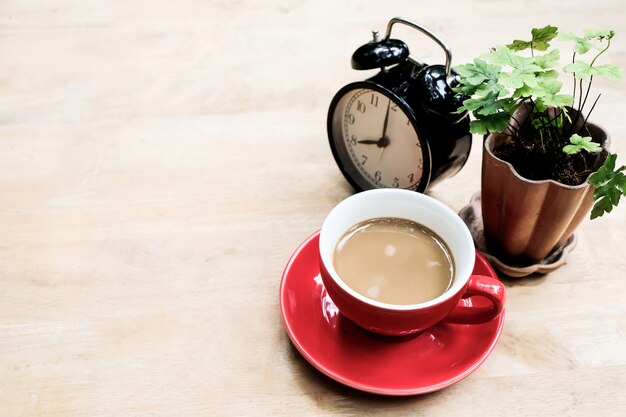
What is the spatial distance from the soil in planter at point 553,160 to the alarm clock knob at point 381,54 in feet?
0.64

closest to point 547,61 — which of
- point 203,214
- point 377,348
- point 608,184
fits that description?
point 608,184

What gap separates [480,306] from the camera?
80cm

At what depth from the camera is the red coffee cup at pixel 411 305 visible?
726mm

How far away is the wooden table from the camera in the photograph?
0.79 metres

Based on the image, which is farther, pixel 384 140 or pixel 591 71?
pixel 384 140

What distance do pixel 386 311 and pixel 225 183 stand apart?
1.44ft

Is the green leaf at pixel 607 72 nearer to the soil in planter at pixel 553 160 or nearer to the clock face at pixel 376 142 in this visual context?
the soil in planter at pixel 553 160

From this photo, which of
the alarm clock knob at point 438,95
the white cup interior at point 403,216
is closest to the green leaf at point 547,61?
the alarm clock knob at point 438,95

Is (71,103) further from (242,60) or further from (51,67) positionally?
(242,60)

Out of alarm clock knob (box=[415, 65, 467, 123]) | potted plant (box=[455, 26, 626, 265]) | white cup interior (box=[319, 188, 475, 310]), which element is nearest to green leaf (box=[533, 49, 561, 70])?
potted plant (box=[455, 26, 626, 265])

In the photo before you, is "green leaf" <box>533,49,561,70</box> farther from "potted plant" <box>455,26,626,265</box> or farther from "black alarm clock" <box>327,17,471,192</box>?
"black alarm clock" <box>327,17,471,192</box>

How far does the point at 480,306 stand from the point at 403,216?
0.51ft

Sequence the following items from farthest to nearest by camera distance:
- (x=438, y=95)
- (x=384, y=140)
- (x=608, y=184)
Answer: (x=384, y=140), (x=438, y=95), (x=608, y=184)

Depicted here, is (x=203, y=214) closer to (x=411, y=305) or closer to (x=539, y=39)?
(x=411, y=305)
